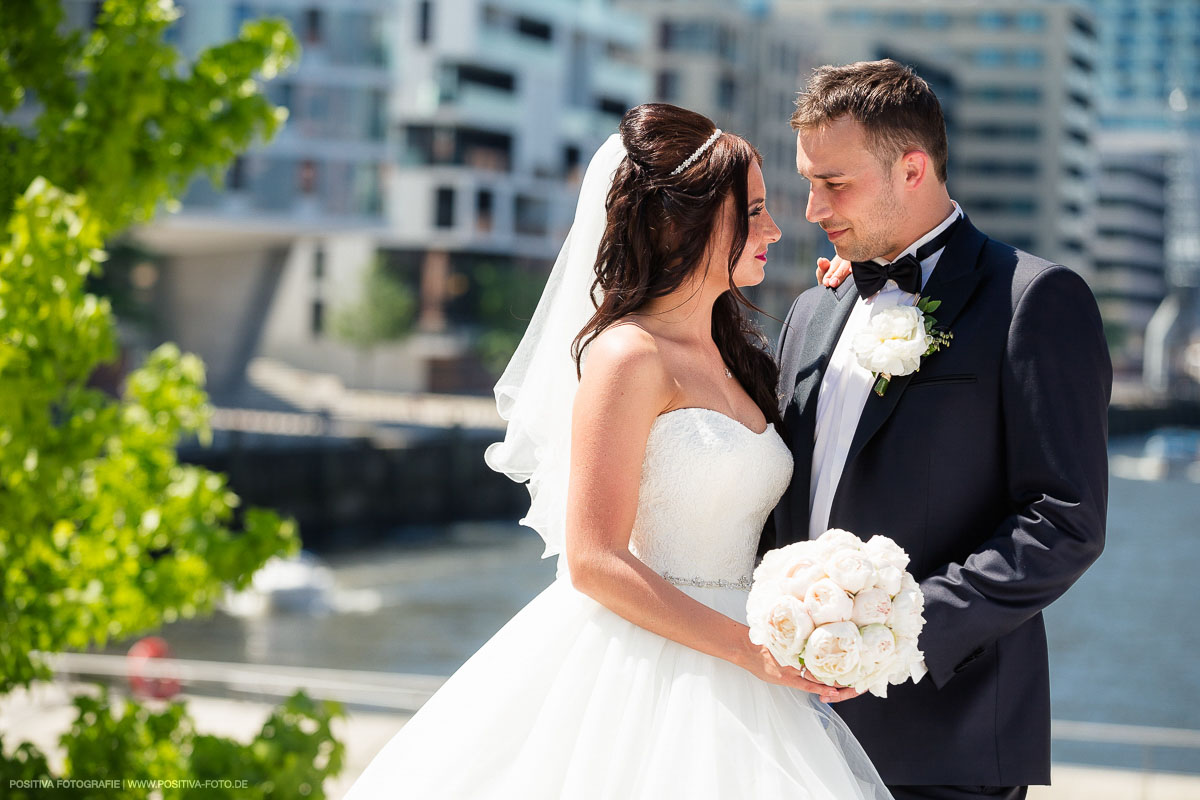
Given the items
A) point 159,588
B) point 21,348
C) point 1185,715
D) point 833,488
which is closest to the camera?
point 833,488

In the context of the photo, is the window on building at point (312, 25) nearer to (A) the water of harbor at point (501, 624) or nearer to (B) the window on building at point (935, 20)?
(A) the water of harbor at point (501, 624)

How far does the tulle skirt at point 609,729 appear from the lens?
2539 mm

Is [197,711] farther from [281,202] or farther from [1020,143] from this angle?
[1020,143]

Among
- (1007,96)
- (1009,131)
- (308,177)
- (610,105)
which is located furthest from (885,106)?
(1007,96)

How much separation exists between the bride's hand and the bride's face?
2.75ft

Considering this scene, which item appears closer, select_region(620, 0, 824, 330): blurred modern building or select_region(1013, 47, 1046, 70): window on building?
select_region(620, 0, 824, 330): blurred modern building

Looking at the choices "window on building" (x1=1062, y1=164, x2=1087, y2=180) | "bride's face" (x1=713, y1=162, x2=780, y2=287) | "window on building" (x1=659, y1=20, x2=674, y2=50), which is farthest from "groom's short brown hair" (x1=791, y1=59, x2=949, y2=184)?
"window on building" (x1=1062, y1=164, x2=1087, y2=180)

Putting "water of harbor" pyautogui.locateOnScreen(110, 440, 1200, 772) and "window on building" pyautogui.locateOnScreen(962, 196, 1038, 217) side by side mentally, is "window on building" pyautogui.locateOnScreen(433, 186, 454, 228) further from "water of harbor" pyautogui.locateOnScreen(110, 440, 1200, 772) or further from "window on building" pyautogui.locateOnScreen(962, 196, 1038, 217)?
"window on building" pyautogui.locateOnScreen(962, 196, 1038, 217)

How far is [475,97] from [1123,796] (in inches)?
1797

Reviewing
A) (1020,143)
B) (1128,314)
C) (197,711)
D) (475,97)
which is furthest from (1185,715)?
(1128,314)

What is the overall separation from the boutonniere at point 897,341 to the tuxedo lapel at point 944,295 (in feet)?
0.07

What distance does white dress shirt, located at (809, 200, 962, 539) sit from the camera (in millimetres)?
2865

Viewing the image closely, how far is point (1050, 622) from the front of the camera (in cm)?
2302

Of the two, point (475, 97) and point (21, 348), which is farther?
point (475, 97)
